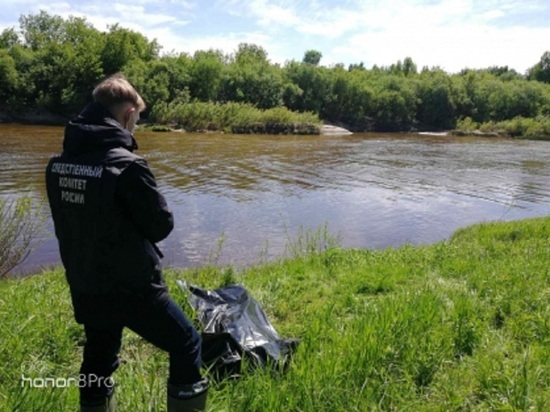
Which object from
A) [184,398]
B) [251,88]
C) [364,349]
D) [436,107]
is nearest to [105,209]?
[184,398]

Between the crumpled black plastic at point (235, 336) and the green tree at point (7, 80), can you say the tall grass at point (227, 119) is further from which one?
the crumpled black plastic at point (235, 336)

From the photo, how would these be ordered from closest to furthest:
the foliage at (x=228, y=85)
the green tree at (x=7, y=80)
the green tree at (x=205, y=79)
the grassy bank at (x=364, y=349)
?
1. the grassy bank at (x=364, y=349)
2. the green tree at (x=7, y=80)
3. the foliage at (x=228, y=85)
4. the green tree at (x=205, y=79)

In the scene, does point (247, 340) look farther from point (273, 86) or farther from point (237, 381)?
point (273, 86)

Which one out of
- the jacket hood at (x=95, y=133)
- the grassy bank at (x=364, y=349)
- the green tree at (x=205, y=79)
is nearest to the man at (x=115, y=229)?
the jacket hood at (x=95, y=133)

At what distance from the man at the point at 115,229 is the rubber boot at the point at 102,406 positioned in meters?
0.48

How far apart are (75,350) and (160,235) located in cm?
253

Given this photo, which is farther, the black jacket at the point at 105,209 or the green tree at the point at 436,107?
the green tree at the point at 436,107

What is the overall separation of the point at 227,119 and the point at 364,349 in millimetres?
51119

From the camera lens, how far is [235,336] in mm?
4113

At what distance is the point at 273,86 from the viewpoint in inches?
2761

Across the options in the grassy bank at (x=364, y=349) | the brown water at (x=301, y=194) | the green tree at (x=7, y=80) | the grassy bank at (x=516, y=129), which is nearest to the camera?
the grassy bank at (x=364, y=349)

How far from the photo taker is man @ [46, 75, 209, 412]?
8.43 ft

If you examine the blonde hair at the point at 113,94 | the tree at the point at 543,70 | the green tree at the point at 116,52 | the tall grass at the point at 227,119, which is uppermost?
the tree at the point at 543,70

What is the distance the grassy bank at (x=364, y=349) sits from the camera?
3500mm
